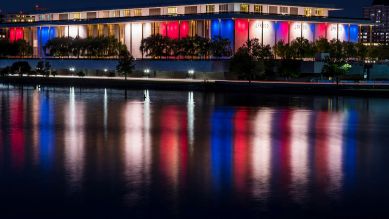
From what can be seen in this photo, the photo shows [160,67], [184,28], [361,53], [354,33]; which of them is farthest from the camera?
[354,33]

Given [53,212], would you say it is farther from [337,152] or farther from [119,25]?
[119,25]

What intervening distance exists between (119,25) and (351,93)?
47.9 m

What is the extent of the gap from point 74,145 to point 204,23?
63.8 metres

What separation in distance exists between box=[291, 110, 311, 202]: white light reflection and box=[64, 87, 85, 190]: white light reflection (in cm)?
465

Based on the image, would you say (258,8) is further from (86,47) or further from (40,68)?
(40,68)

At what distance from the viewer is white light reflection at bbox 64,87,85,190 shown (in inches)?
633

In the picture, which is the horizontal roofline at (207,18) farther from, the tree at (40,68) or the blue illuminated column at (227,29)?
the tree at (40,68)

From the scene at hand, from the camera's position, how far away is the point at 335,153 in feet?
66.4

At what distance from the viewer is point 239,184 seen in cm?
1502

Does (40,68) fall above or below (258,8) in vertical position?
below

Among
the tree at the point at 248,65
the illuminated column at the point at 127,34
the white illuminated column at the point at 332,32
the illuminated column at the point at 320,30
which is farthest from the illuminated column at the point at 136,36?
the white illuminated column at the point at 332,32

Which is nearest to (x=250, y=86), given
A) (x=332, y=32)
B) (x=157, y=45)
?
(x=157, y=45)

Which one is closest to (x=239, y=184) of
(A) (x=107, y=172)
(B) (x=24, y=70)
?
(A) (x=107, y=172)

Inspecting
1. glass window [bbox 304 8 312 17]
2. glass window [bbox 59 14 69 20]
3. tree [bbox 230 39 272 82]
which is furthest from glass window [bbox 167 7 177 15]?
tree [bbox 230 39 272 82]
